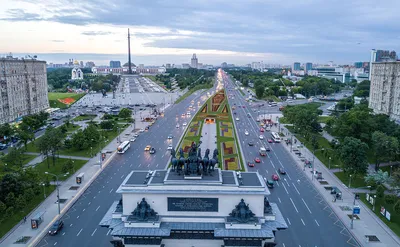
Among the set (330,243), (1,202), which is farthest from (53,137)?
(330,243)

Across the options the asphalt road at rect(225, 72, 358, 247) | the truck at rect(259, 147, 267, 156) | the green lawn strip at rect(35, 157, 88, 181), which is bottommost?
the asphalt road at rect(225, 72, 358, 247)

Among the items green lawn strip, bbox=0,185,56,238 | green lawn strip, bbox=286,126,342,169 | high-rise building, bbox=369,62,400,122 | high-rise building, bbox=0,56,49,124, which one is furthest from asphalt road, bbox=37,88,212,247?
high-rise building, bbox=369,62,400,122

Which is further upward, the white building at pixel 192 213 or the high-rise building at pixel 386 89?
the high-rise building at pixel 386 89

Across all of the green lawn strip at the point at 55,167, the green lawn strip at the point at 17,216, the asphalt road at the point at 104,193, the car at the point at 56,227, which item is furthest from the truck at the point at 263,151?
the car at the point at 56,227

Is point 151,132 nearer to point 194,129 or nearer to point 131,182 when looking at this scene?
point 194,129

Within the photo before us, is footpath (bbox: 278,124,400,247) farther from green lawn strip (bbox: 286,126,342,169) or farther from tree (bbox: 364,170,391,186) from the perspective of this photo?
green lawn strip (bbox: 286,126,342,169)

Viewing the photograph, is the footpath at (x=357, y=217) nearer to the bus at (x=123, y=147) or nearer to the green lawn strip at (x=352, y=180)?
the green lawn strip at (x=352, y=180)
